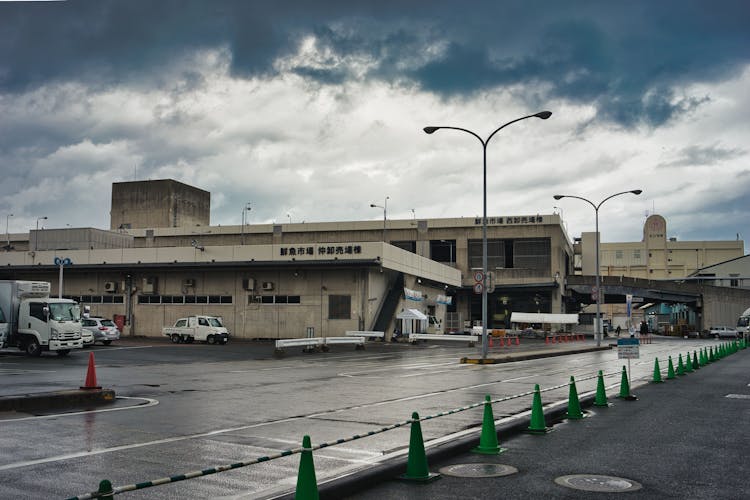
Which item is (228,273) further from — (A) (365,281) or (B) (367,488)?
(B) (367,488)

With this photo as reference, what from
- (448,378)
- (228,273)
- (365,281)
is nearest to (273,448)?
(448,378)

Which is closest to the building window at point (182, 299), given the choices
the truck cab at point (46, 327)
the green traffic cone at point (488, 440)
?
the truck cab at point (46, 327)

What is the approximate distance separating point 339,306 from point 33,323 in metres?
22.0

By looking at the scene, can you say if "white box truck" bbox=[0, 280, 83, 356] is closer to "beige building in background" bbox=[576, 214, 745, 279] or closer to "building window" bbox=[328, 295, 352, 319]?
"building window" bbox=[328, 295, 352, 319]

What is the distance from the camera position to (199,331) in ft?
147

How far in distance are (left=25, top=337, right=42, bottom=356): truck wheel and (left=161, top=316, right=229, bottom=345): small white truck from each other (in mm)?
14577

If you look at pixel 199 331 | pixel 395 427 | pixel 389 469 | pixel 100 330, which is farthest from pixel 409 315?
pixel 395 427

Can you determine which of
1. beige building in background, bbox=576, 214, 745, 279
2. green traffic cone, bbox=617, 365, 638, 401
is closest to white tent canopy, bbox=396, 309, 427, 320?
green traffic cone, bbox=617, 365, 638, 401

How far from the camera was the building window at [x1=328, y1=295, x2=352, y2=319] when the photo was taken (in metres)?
48.5

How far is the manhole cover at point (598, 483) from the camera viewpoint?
7.86m

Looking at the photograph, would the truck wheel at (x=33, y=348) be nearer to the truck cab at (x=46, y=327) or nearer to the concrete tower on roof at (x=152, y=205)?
the truck cab at (x=46, y=327)

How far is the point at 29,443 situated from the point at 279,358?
913 inches

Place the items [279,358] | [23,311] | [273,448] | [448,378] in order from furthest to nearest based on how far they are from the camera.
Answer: [279,358] < [23,311] < [448,378] < [273,448]

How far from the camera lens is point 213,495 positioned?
749 centimetres
